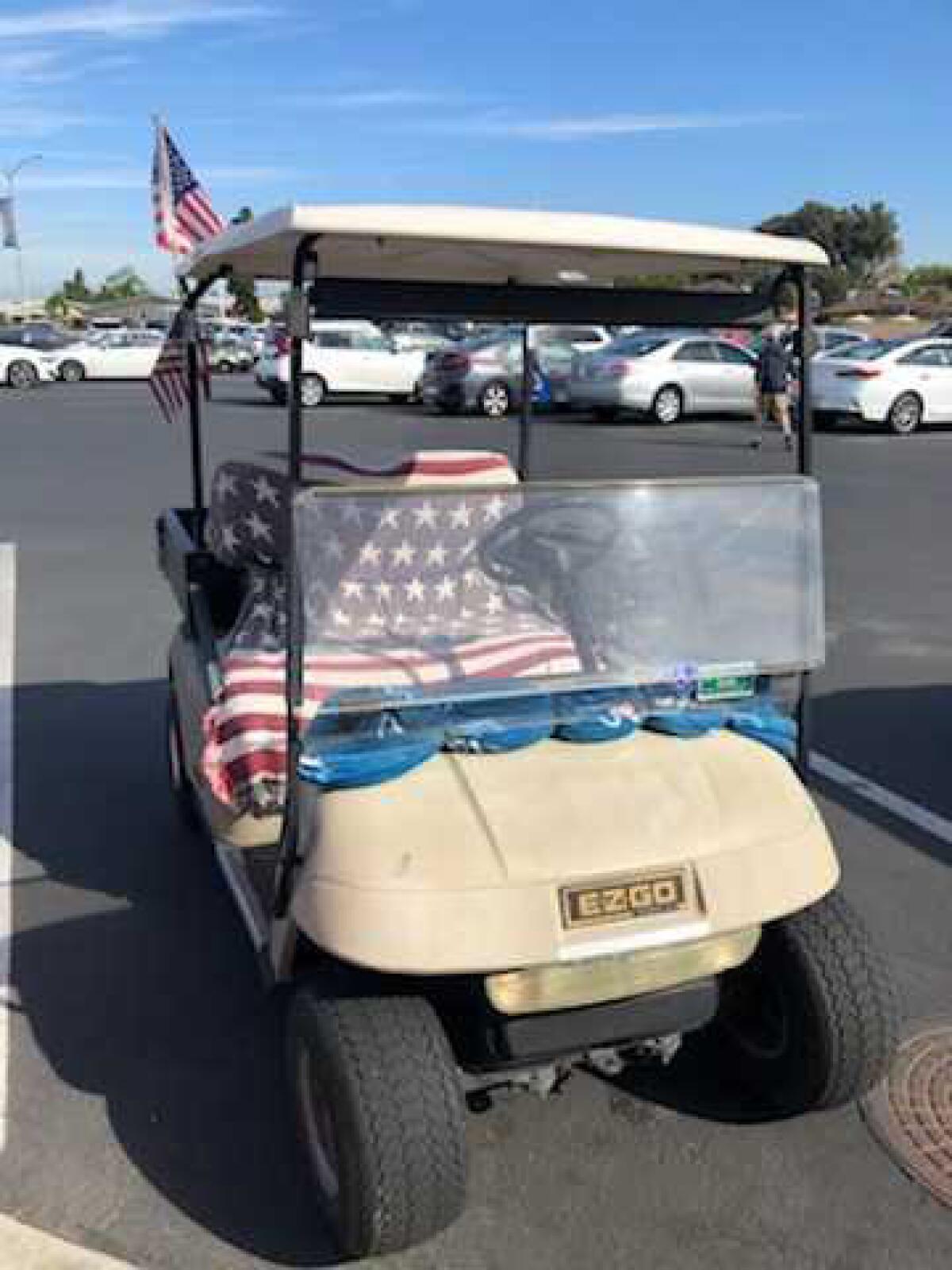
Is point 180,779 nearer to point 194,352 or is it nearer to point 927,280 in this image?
point 194,352

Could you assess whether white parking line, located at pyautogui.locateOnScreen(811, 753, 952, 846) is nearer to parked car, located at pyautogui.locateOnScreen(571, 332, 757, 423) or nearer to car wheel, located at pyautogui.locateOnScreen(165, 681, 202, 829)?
car wheel, located at pyautogui.locateOnScreen(165, 681, 202, 829)

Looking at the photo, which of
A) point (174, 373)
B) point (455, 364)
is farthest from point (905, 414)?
point (174, 373)

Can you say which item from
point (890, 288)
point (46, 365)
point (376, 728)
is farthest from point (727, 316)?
point (890, 288)

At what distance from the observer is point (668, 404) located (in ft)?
57.5

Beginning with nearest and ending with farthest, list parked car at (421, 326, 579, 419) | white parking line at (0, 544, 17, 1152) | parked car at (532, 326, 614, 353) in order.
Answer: white parking line at (0, 544, 17, 1152), parked car at (532, 326, 614, 353), parked car at (421, 326, 579, 419)

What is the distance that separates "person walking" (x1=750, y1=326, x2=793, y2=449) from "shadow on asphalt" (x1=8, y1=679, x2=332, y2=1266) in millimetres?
2016

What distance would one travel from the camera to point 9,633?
6.80 meters

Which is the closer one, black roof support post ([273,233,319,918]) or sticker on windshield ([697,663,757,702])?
black roof support post ([273,233,319,918])

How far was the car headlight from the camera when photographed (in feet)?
7.66

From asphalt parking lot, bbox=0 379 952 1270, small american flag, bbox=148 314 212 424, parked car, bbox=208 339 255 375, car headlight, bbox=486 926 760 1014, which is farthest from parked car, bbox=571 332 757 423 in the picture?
parked car, bbox=208 339 255 375

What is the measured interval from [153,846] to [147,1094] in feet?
4.55

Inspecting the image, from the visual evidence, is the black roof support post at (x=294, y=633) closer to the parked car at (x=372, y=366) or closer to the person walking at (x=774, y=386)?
the person walking at (x=774, y=386)

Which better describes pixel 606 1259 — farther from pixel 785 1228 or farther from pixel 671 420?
pixel 671 420

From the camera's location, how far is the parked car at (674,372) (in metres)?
17.2
